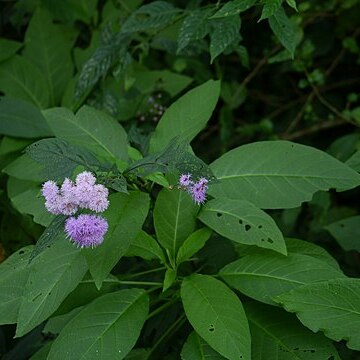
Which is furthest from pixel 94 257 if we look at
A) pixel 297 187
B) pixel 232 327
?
pixel 297 187

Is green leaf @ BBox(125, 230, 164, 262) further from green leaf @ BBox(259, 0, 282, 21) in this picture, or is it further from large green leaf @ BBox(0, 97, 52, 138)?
large green leaf @ BBox(0, 97, 52, 138)

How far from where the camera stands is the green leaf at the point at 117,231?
154cm

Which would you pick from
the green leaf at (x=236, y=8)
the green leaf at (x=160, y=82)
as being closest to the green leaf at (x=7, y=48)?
the green leaf at (x=160, y=82)

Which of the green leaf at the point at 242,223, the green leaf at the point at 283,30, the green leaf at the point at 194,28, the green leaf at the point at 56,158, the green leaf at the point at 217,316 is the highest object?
the green leaf at the point at 283,30

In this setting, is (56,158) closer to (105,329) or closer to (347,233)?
(105,329)

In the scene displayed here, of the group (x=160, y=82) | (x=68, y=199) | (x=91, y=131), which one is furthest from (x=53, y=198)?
(x=160, y=82)

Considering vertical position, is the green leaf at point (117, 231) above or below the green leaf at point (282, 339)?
above

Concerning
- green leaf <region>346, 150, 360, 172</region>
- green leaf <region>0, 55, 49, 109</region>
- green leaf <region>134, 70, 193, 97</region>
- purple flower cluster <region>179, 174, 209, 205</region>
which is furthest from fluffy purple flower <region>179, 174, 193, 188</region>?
green leaf <region>0, 55, 49, 109</region>

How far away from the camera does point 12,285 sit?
5.54ft

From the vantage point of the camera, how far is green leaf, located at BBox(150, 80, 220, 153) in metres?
1.92

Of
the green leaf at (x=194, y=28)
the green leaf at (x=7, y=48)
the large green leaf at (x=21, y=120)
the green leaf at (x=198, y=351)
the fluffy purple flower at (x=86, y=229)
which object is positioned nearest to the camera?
the fluffy purple flower at (x=86, y=229)

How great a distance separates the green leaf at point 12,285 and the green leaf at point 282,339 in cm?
62

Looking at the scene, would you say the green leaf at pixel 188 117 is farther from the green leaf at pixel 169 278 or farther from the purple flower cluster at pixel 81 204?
the purple flower cluster at pixel 81 204

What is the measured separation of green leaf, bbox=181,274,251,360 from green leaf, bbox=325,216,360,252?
0.57 metres
